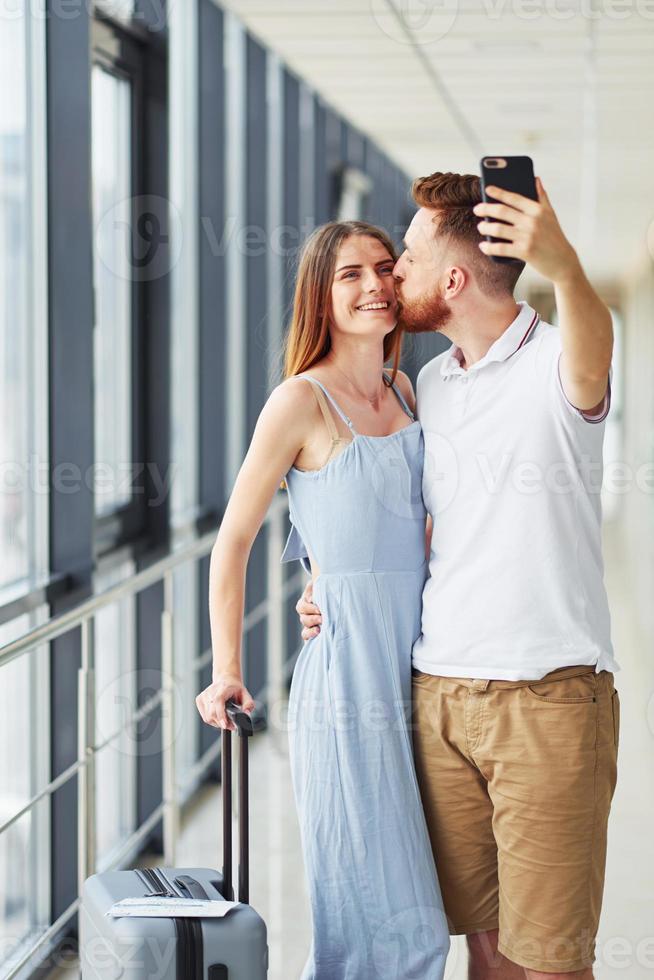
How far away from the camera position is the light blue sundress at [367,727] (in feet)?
4.56

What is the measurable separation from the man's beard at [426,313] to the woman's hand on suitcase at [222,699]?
473 millimetres

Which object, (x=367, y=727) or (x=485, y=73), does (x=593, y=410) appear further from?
(x=485, y=73)

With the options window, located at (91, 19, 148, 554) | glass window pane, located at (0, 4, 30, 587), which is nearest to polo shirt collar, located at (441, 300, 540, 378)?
glass window pane, located at (0, 4, 30, 587)

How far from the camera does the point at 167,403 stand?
2689 millimetres

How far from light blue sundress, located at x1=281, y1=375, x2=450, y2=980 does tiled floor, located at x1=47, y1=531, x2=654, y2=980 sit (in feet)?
2.16

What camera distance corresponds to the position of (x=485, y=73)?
11.3ft

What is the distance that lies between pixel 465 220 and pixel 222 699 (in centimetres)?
62

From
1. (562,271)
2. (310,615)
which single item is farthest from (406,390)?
(562,271)

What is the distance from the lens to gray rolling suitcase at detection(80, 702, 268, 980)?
1238 millimetres

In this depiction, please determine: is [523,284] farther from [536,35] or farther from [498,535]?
[498,535]

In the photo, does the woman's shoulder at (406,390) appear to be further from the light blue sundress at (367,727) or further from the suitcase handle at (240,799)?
the suitcase handle at (240,799)

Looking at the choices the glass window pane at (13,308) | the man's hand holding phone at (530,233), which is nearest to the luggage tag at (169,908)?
the man's hand holding phone at (530,233)

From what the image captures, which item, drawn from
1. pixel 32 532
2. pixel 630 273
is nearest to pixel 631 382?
pixel 630 273

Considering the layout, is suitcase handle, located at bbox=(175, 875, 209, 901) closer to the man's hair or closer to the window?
the man's hair
